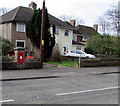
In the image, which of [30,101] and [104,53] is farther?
[104,53]

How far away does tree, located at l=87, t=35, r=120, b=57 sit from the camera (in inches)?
966

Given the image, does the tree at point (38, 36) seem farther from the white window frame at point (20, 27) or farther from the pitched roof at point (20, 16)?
the pitched roof at point (20, 16)

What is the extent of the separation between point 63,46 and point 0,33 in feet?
38.7

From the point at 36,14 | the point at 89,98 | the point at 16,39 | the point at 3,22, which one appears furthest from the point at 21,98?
the point at 3,22

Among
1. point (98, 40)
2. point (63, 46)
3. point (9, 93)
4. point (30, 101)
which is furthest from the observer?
point (63, 46)

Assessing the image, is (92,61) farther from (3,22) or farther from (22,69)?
(3,22)

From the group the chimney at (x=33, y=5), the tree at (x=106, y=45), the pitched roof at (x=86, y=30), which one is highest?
the chimney at (x=33, y=5)

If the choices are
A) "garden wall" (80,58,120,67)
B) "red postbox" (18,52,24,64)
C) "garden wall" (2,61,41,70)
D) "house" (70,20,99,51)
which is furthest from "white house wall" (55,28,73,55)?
"red postbox" (18,52,24,64)

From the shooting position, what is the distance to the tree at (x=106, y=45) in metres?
24.5

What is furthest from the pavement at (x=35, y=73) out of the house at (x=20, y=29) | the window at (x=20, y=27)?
the window at (x=20, y=27)

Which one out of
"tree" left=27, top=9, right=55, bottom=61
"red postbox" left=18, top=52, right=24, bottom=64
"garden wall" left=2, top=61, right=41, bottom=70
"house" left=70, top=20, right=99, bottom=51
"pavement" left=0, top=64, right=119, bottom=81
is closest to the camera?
"pavement" left=0, top=64, right=119, bottom=81

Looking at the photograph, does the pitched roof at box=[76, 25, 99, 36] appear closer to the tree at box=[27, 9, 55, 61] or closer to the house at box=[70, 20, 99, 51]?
the house at box=[70, 20, 99, 51]

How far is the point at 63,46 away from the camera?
115 ft

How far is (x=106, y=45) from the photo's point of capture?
2650 cm
